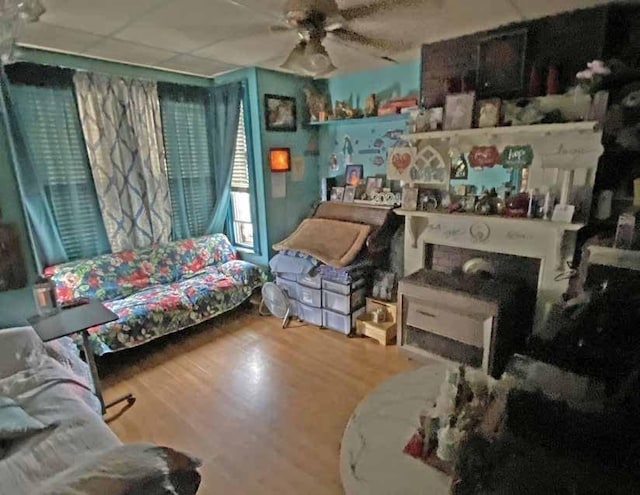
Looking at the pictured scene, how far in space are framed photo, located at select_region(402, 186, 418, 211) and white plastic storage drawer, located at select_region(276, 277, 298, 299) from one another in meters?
1.22

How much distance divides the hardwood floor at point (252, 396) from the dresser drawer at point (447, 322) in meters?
0.35

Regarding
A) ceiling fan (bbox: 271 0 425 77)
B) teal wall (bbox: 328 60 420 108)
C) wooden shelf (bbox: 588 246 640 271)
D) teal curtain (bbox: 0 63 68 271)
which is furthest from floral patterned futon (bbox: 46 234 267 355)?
wooden shelf (bbox: 588 246 640 271)

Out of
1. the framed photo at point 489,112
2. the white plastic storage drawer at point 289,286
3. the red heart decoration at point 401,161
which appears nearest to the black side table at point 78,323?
the white plastic storage drawer at point 289,286

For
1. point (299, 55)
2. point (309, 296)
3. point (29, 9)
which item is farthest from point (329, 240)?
point (29, 9)

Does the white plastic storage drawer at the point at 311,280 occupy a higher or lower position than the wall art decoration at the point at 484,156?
lower

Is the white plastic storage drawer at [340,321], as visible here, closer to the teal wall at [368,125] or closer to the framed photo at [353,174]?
the framed photo at [353,174]

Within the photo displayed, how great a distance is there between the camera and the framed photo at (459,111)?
2.57m

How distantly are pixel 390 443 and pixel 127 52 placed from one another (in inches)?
125

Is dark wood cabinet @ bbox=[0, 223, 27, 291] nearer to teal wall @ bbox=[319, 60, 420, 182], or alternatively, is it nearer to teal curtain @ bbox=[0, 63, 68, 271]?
teal curtain @ bbox=[0, 63, 68, 271]

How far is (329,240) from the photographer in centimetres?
338

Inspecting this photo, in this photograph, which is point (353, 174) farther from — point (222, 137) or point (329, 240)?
point (222, 137)

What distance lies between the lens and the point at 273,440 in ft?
6.79

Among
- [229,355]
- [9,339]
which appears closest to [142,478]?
[9,339]

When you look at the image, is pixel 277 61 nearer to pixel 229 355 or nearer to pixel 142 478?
pixel 229 355
